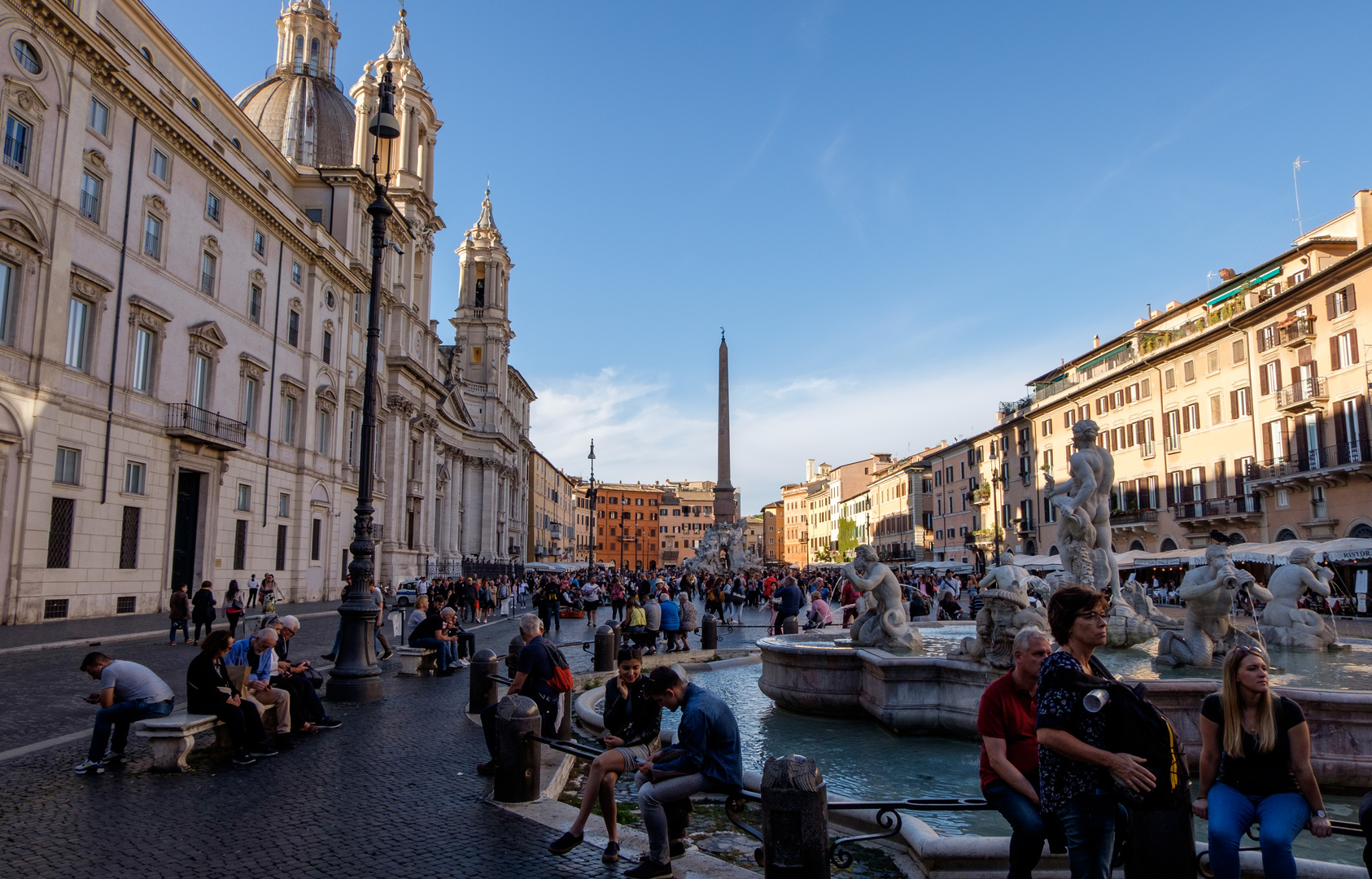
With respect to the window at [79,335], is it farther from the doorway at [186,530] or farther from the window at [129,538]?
the doorway at [186,530]

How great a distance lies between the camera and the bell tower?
2783 inches

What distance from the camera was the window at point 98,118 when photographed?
64.6 feet

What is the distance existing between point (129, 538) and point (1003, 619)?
21182 millimetres

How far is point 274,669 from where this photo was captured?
756 cm

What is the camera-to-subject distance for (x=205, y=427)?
953 inches

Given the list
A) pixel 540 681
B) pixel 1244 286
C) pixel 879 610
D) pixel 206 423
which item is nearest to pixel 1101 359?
pixel 1244 286

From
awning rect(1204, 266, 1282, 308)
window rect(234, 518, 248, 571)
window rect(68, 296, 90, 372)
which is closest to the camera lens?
window rect(68, 296, 90, 372)

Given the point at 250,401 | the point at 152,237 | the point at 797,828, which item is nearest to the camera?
the point at 797,828

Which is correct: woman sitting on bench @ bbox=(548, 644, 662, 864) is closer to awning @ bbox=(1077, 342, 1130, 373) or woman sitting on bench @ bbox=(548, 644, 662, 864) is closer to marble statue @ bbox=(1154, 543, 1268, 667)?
marble statue @ bbox=(1154, 543, 1268, 667)

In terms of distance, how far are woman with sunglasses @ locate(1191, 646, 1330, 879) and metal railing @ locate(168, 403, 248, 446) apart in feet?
80.0

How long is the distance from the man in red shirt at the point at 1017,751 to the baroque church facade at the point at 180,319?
1965 centimetres

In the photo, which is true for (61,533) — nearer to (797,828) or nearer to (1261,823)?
(797,828)

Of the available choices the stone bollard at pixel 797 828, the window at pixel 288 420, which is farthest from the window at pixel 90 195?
the stone bollard at pixel 797 828

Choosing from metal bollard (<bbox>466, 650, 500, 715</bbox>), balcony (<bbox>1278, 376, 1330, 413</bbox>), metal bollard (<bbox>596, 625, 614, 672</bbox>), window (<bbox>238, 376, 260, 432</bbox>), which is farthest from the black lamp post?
balcony (<bbox>1278, 376, 1330, 413</bbox>)
